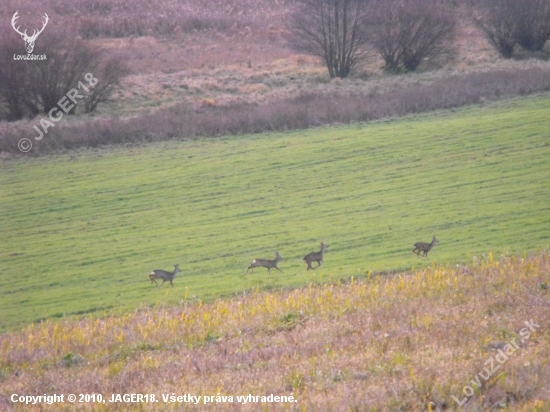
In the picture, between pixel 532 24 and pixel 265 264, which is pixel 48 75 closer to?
pixel 265 264

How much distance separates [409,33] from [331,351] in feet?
164

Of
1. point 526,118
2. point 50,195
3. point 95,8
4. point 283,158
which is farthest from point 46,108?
point 95,8

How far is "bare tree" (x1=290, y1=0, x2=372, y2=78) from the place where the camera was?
55188 mm

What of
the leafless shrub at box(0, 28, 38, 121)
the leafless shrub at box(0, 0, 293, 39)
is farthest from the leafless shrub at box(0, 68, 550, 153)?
the leafless shrub at box(0, 0, 293, 39)

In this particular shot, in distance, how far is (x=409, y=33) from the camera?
5509cm

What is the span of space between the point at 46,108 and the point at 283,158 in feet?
65.1

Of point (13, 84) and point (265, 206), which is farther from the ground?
point (13, 84)

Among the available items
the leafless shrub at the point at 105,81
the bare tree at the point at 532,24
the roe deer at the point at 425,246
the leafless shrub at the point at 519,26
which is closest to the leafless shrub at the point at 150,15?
the leafless shrub at the point at 105,81

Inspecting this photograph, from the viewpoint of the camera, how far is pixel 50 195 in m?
30.6

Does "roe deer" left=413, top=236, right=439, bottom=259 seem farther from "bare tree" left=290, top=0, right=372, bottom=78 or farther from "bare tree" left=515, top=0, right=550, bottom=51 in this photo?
"bare tree" left=515, top=0, right=550, bottom=51

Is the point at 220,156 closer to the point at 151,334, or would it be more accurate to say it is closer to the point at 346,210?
the point at 346,210

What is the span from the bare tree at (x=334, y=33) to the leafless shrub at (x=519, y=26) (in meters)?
10.9

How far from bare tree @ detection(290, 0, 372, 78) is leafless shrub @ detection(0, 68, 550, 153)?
1333 centimetres

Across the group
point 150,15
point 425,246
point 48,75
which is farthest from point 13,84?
point 425,246
